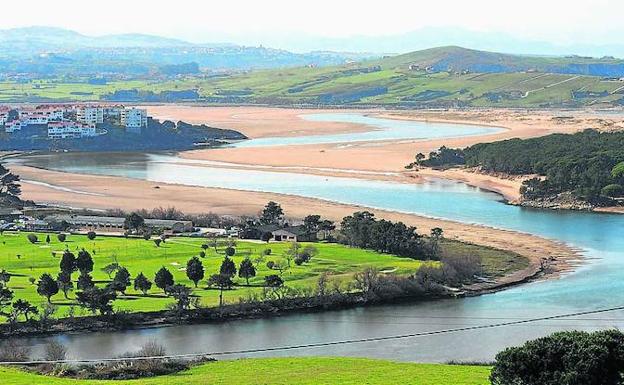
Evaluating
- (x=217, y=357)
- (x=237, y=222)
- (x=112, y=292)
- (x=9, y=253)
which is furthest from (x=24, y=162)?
(x=217, y=357)

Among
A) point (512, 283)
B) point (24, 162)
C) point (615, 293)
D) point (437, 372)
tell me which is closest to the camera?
point (437, 372)

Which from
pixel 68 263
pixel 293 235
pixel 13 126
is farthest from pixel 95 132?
pixel 68 263

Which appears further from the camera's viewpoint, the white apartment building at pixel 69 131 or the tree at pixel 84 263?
the white apartment building at pixel 69 131

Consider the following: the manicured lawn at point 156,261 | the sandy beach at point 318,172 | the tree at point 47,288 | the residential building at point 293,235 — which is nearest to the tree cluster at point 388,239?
the manicured lawn at point 156,261

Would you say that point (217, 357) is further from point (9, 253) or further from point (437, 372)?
point (9, 253)

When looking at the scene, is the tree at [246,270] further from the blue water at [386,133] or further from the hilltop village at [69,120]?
the hilltop village at [69,120]

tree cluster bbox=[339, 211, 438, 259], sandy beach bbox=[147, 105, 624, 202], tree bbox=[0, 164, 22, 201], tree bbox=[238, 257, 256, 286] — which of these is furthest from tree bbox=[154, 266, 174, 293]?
sandy beach bbox=[147, 105, 624, 202]
